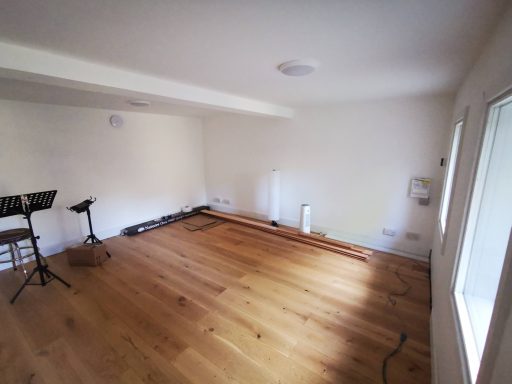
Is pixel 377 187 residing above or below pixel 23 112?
below

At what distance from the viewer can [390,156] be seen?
3172mm

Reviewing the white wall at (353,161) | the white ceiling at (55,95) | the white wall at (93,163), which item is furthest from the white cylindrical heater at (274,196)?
the white ceiling at (55,95)

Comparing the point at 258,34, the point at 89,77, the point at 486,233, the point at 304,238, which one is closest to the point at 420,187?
the point at 304,238

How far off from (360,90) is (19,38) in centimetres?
284

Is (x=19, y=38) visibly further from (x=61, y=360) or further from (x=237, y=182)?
(x=237, y=182)

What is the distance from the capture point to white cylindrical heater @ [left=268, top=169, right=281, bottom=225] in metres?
4.16

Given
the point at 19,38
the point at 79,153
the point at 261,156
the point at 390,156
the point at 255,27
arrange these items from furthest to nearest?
the point at 261,156 < the point at 79,153 < the point at 390,156 < the point at 19,38 < the point at 255,27

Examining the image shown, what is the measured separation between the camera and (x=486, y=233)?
1.17m

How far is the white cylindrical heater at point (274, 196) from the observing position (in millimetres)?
4164

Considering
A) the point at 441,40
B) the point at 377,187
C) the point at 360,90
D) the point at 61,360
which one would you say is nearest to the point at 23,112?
the point at 61,360

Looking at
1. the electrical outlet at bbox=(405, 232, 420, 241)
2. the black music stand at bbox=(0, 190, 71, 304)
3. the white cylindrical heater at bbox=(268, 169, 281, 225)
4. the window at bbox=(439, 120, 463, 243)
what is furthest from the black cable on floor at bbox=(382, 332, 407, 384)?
the black music stand at bbox=(0, 190, 71, 304)

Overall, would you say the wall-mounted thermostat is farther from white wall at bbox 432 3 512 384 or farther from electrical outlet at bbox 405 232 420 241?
white wall at bbox 432 3 512 384

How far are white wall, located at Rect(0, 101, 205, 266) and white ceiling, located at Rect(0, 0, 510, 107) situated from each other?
91.0 inches

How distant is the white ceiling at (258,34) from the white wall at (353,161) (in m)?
1.08
